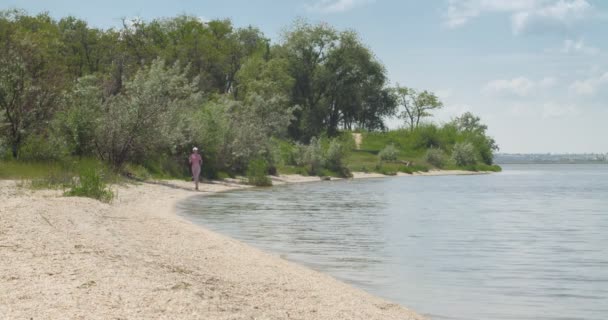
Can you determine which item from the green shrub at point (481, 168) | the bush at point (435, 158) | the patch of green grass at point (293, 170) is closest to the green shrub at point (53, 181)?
the patch of green grass at point (293, 170)

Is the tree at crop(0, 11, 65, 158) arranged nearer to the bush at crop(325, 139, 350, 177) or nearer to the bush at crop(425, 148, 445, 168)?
the bush at crop(325, 139, 350, 177)

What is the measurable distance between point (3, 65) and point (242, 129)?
15.5m

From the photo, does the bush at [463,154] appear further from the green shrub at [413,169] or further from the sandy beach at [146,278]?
the sandy beach at [146,278]

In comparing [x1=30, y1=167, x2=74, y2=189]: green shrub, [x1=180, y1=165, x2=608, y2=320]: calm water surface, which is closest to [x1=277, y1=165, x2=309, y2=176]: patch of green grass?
[x1=180, y1=165, x2=608, y2=320]: calm water surface

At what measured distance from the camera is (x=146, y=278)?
9812mm

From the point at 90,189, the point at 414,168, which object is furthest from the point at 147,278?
the point at 414,168

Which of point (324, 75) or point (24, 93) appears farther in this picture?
point (324, 75)

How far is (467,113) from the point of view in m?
156

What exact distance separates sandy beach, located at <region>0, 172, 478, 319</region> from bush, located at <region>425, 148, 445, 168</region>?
244ft

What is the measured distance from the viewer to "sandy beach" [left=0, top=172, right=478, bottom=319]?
27.0 feet

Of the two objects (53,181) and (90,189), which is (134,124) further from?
(90,189)

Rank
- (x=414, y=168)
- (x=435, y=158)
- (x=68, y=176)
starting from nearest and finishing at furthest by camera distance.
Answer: (x=68, y=176), (x=414, y=168), (x=435, y=158)

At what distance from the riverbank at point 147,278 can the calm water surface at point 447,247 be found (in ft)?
3.79

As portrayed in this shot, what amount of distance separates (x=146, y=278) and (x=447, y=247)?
8985 millimetres
